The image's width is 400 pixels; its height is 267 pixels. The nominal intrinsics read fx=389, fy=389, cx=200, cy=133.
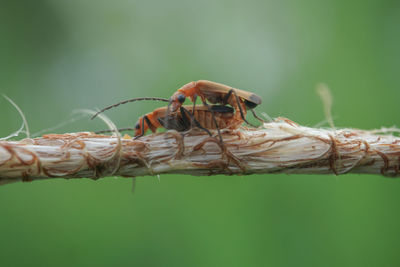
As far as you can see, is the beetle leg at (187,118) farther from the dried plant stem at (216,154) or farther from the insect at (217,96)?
the dried plant stem at (216,154)

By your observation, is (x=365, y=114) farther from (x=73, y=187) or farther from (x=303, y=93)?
(x=73, y=187)

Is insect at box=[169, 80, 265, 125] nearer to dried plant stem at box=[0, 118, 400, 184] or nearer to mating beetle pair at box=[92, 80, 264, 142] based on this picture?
mating beetle pair at box=[92, 80, 264, 142]

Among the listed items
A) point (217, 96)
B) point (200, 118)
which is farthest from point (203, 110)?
point (217, 96)

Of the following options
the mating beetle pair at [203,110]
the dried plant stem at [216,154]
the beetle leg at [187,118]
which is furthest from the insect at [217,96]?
the dried plant stem at [216,154]

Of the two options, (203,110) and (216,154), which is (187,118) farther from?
(216,154)

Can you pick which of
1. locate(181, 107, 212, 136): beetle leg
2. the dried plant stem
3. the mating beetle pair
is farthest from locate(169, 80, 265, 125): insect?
the dried plant stem

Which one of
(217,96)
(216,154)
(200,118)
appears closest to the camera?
(216,154)

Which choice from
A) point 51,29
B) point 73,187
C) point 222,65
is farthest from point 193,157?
point 51,29
